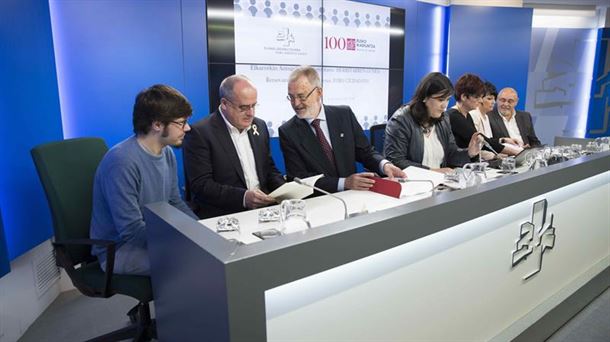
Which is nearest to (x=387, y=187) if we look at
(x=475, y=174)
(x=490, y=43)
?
(x=475, y=174)

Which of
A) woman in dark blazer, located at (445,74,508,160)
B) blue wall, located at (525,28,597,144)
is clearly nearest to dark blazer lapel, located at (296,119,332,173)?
woman in dark blazer, located at (445,74,508,160)

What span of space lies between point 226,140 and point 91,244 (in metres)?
0.86

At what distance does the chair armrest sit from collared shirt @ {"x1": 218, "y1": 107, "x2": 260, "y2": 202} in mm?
843

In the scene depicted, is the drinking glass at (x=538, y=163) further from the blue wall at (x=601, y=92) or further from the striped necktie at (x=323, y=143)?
the blue wall at (x=601, y=92)

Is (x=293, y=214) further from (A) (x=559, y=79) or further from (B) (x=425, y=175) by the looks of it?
(A) (x=559, y=79)

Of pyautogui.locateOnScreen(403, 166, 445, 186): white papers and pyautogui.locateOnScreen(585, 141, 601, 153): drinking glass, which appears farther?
pyautogui.locateOnScreen(585, 141, 601, 153): drinking glass

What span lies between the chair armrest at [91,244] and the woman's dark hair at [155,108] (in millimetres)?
513

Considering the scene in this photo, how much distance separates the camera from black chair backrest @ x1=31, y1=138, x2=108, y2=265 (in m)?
1.81

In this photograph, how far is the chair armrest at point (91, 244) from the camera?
1693 millimetres

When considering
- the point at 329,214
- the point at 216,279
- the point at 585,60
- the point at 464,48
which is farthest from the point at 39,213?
the point at 585,60

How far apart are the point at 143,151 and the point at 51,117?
133 centimetres

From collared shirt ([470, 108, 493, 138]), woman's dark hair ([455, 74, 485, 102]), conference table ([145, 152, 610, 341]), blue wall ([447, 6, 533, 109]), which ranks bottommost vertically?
conference table ([145, 152, 610, 341])

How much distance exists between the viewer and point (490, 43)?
548 centimetres

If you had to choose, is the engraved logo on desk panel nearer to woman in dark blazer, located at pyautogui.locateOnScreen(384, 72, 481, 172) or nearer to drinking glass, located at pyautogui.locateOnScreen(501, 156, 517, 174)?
drinking glass, located at pyautogui.locateOnScreen(501, 156, 517, 174)
